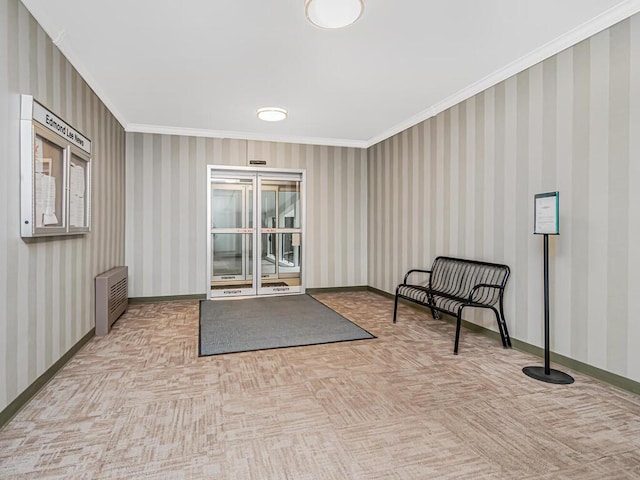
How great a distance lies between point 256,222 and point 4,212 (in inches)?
170

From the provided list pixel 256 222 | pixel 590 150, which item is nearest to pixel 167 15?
pixel 590 150

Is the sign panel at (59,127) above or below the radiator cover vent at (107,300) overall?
above

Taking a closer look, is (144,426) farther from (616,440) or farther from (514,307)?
(514,307)

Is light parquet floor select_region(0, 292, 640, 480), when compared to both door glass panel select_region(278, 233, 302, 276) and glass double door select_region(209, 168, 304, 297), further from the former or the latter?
door glass panel select_region(278, 233, 302, 276)

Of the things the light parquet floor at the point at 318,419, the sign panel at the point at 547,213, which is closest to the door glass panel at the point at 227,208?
the light parquet floor at the point at 318,419

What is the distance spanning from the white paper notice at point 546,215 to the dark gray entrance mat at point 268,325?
6.61 feet

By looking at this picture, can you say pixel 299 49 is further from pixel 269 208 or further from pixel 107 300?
pixel 269 208

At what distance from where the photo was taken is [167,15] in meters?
2.76

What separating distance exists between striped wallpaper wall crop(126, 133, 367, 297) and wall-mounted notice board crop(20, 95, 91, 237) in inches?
84.2

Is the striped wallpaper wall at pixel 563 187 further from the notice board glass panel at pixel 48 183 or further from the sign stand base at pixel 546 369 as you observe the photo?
the notice board glass panel at pixel 48 183

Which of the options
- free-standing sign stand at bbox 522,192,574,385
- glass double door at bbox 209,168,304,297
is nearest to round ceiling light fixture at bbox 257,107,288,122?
glass double door at bbox 209,168,304,297

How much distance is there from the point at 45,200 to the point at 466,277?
4111 mm

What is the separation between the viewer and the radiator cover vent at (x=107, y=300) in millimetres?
4090

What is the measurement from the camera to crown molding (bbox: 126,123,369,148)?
5.79m
